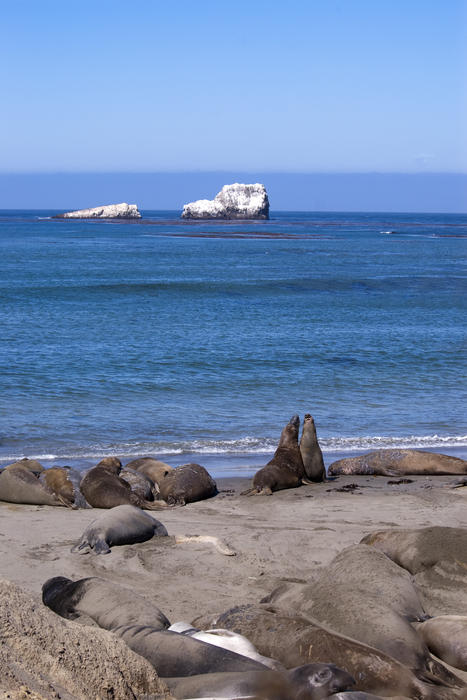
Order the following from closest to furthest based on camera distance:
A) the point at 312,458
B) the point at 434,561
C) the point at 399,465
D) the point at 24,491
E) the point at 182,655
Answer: the point at 182,655 → the point at 434,561 → the point at 24,491 → the point at 312,458 → the point at 399,465

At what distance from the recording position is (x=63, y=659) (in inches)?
161

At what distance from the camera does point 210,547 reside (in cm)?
790

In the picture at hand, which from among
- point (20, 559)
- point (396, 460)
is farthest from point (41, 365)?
point (20, 559)

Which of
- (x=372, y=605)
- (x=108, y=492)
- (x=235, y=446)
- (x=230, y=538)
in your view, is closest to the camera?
(x=372, y=605)

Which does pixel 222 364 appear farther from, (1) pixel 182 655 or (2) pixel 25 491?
(1) pixel 182 655

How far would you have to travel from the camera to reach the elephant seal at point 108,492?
962 cm

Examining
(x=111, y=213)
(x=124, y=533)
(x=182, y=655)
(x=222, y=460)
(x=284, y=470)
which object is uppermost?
(x=111, y=213)

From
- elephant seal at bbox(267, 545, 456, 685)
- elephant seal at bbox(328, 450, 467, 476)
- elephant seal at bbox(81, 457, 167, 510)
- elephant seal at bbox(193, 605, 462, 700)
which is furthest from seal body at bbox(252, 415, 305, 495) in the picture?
elephant seal at bbox(193, 605, 462, 700)

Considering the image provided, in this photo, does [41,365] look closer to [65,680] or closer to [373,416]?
[373,416]

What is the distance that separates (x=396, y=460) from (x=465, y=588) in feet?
18.7

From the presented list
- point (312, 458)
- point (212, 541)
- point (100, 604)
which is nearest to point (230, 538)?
point (212, 541)

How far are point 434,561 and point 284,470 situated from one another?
454 cm

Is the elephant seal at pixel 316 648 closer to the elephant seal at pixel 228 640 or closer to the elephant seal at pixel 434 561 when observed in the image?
the elephant seal at pixel 228 640

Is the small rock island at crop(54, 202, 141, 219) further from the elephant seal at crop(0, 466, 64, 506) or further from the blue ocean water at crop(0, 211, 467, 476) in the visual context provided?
the elephant seal at crop(0, 466, 64, 506)
